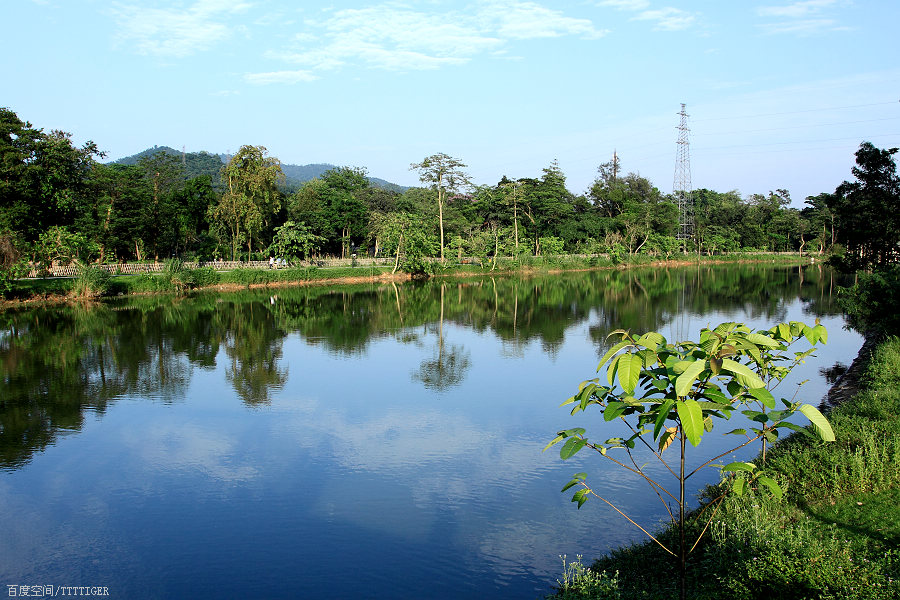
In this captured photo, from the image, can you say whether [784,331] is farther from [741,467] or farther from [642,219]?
[642,219]

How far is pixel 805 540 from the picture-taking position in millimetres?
4883

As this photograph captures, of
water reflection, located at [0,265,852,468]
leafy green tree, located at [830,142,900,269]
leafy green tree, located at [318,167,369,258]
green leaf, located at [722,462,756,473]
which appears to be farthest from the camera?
leafy green tree, located at [318,167,369,258]

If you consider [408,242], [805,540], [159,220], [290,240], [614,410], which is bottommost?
[805,540]

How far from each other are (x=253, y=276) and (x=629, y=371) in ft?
114

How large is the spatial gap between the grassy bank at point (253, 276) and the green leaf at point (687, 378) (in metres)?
30.9

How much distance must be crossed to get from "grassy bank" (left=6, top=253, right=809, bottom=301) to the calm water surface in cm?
838

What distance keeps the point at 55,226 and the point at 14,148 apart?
360 centimetres

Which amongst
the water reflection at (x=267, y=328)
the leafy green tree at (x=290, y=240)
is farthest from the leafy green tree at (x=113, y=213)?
the leafy green tree at (x=290, y=240)

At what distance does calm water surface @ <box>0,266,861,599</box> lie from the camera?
646 centimetres

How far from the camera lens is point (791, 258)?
64000 millimetres

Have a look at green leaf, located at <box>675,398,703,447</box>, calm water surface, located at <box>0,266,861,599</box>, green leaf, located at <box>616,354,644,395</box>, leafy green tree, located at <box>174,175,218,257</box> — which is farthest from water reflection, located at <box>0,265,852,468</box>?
leafy green tree, located at <box>174,175,218,257</box>

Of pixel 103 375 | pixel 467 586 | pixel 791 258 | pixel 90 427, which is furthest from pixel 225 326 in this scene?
pixel 791 258

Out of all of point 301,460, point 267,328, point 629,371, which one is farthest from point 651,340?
point 267,328

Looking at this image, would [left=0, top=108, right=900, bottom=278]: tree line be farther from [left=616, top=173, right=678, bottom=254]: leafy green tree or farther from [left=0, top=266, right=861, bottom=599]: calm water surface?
[left=0, top=266, right=861, bottom=599]: calm water surface
